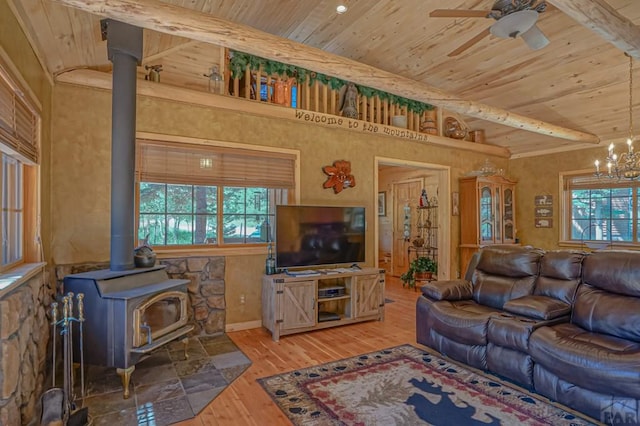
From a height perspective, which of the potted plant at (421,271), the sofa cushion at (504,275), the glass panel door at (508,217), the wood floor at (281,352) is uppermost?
the glass panel door at (508,217)

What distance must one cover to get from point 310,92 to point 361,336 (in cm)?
324

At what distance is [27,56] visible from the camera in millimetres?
2469

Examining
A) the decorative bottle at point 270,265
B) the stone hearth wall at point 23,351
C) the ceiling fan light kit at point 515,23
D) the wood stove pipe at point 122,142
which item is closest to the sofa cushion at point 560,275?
the ceiling fan light kit at point 515,23

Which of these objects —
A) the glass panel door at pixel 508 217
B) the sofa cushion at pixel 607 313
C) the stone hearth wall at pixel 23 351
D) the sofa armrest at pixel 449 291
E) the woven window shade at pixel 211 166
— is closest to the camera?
the stone hearth wall at pixel 23 351

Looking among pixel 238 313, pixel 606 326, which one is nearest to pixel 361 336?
pixel 238 313

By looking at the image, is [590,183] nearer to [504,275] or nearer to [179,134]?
[504,275]

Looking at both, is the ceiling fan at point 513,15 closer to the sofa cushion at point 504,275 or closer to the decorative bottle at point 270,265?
the sofa cushion at point 504,275

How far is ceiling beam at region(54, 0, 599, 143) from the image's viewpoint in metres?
2.39

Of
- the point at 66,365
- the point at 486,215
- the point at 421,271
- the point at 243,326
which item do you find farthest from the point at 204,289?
the point at 486,215

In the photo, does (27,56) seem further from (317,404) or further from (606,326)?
(606,326)

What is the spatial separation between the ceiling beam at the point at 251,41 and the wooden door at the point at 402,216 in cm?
318

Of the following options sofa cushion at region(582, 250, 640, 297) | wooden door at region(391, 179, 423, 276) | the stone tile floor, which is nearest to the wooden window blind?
wooden door at region(391, 179, 423, 276)

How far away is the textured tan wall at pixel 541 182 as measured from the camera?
19.8 feet

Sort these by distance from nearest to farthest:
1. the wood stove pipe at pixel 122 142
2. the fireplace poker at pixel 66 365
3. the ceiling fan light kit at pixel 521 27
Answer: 1. the fireplace poker at pixel 66 365
2. the ceiling fan light kit at pixel 521 27
3. the wood stove pipe at pixel 122 142
